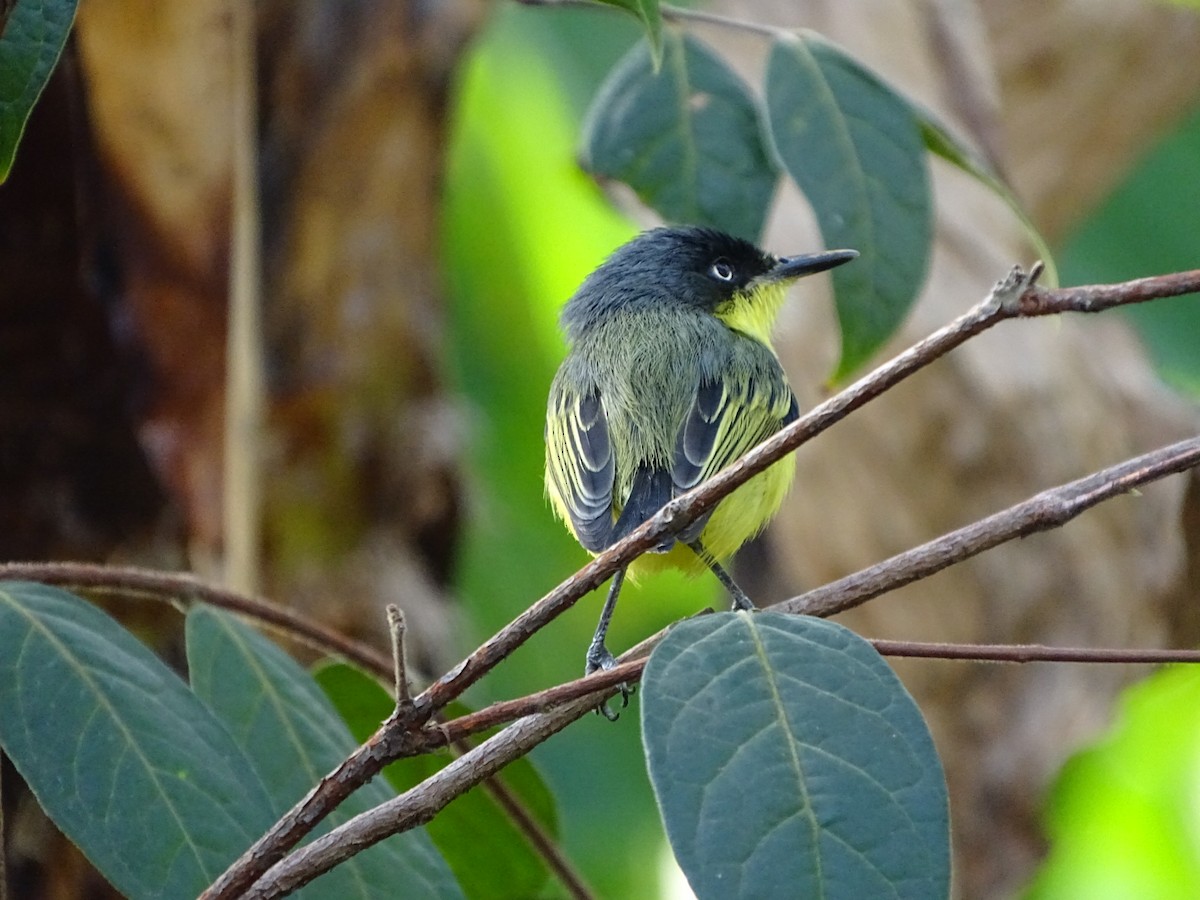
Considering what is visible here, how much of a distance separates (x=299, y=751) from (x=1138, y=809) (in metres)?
3.95

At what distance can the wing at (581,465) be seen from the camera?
7.64 ft

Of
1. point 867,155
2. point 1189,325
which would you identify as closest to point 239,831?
point 867,155

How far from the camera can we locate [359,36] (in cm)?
366

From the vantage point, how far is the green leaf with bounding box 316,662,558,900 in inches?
82.0

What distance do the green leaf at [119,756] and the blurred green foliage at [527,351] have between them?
311 cm

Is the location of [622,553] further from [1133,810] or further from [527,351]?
[1133,810]

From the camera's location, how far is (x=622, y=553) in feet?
3.85

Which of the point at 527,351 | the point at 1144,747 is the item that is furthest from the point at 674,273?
the point at 1144,747

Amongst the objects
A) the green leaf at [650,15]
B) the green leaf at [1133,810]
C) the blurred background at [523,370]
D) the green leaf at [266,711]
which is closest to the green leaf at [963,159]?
the blurred background at [523,370]

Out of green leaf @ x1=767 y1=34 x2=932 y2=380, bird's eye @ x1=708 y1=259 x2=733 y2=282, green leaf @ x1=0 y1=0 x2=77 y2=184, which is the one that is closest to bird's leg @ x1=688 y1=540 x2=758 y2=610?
green leaf @ x1=767 y1=34 x2=932 y2=380

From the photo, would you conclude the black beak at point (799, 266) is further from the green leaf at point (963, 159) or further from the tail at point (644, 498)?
the tail at point (644, 498)

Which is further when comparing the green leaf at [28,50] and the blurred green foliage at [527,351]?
the blurred green foliage at [527,351]

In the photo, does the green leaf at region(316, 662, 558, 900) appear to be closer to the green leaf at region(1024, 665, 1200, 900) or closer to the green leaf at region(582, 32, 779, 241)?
the green leaf at region(582, 32, 779, 241)

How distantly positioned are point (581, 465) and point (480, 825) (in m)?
0.66
